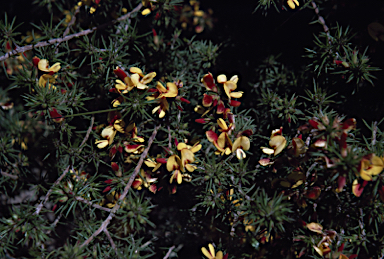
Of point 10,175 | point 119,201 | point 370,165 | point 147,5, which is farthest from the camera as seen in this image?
point 10,175

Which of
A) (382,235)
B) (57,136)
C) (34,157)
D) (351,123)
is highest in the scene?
(351,123)

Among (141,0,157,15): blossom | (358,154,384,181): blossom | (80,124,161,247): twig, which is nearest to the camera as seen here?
(358,154,384,181): blossom

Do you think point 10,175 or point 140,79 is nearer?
point 140,79

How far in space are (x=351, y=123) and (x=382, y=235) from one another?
0.49 m

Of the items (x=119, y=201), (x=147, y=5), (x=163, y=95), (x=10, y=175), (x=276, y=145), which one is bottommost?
(x=10, y=175)

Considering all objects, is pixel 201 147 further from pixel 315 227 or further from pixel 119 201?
pixel 315 227

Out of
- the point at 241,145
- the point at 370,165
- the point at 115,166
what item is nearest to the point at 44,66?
the point at 115,166

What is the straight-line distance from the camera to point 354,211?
2.57 feet

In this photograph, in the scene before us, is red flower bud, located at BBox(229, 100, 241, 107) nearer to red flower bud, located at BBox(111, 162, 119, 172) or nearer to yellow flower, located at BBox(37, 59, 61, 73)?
red flower bud, located at BBox(111, 162, 119, 172)

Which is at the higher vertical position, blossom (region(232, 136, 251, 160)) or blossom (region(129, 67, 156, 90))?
blossom (region(129, 67, 156, 90))

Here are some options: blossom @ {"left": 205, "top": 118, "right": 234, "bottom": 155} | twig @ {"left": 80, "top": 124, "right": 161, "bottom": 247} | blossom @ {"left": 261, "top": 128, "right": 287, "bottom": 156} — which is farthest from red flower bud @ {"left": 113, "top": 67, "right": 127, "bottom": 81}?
blossom @ {"left": 261, "top": 128, "right": 287, "bottom": 156}

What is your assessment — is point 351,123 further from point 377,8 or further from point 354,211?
point 377,8

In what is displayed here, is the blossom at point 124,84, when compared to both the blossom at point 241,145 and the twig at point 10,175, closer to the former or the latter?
the blossom at point 241,145

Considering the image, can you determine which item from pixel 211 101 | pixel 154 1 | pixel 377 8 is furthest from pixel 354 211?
pixel 154 1
